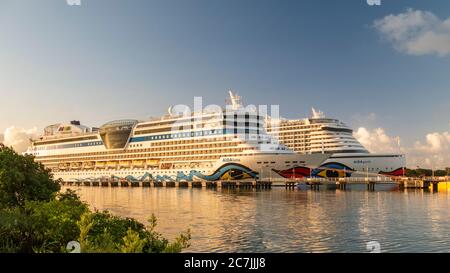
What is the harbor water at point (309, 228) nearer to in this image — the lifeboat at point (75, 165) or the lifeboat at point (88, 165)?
the lifeboat at point (88, 165)

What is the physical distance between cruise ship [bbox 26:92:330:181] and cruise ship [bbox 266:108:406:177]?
11.7 ft

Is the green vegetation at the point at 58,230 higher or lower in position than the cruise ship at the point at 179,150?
lower

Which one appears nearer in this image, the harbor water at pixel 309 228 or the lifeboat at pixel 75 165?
the harbor water at pixel 309 228

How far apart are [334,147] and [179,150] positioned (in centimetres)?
2642

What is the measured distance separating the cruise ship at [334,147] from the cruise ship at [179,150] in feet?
11.7

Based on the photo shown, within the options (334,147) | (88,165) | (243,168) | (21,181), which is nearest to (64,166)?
(88,165)

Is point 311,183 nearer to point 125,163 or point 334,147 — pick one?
point 334,147

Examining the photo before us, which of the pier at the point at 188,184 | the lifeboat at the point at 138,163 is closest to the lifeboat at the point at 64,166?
the pier at the point at 188,184

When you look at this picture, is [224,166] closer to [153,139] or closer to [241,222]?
[153,139]

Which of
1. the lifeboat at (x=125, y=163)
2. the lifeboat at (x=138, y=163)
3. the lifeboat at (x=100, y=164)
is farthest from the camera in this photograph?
the lifeboat at (x=100, y=164)

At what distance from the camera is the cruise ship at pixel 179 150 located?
67.3 m

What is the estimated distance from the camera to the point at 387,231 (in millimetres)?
22172

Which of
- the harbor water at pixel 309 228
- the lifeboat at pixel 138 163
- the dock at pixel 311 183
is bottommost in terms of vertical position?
the harbor water at pixel 309 228

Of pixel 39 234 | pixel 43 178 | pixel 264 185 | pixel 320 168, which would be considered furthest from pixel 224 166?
pixel 39 234
